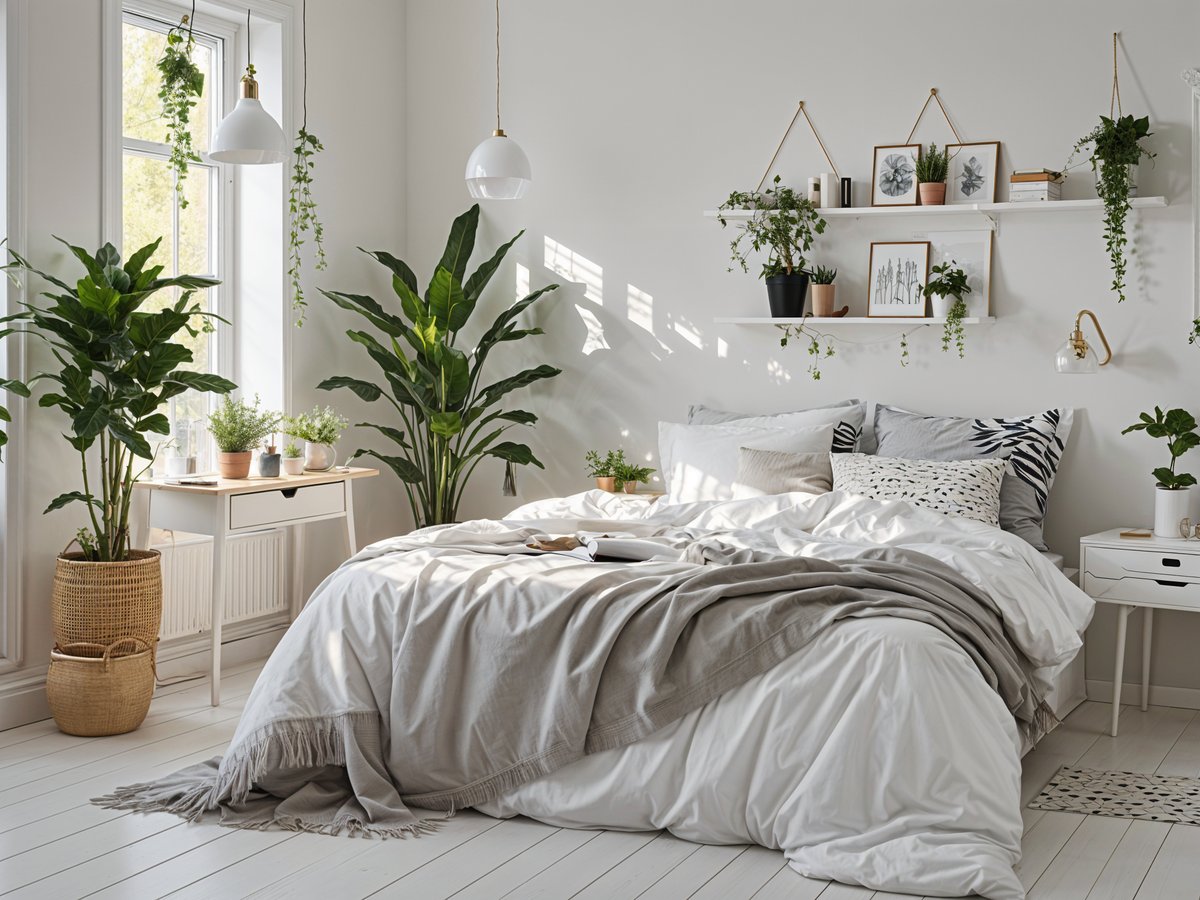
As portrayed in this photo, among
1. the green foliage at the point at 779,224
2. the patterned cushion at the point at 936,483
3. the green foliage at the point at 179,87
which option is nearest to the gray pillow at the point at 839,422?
the patterned cushion at the point at 936,483

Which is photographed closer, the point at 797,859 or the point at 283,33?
the point at 797,859

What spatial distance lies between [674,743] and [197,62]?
3644 millimetres

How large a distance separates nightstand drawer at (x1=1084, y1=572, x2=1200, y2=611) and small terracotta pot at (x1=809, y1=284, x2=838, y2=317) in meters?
1.47

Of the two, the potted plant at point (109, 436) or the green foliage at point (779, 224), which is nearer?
the potted plant at point (109, 436)

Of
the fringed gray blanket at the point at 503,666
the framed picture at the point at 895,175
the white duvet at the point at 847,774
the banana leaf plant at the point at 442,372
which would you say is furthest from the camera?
the banana leaf plant at the point at 442,372

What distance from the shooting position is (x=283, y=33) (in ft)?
17.5

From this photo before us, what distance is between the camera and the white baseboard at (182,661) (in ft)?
14.0

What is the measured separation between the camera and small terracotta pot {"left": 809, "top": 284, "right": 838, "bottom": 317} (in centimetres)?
507

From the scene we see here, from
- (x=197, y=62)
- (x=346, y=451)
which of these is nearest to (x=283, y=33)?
(x=197, y=62)

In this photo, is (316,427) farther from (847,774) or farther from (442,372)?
(847,774)

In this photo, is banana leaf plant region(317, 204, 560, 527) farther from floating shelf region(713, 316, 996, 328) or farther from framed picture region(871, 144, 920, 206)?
framed picture region(871, 144, 920, 206)

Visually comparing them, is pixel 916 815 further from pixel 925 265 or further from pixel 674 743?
pixel 925 265

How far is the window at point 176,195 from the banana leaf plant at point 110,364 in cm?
60

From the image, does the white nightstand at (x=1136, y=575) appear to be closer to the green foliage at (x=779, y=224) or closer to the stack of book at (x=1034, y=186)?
the stack of book at (x=1034, y=186)
